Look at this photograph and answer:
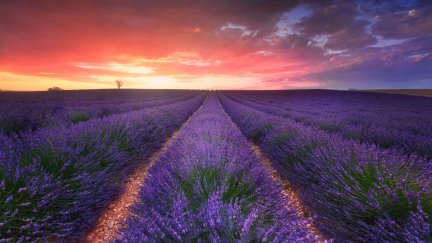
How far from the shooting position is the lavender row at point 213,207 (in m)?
1.32

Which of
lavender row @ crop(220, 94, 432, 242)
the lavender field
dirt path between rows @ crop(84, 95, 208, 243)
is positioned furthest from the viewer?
dirt path between rows @ crop(84, 95, 208, 243)

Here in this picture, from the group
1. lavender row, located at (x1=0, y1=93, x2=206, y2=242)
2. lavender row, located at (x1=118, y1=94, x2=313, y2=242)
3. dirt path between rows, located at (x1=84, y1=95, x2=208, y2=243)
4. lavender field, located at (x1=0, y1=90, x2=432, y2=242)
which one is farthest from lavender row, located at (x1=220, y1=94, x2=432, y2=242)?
lavender row, located at (x1=0, y1=93, x2=206, y2=242)

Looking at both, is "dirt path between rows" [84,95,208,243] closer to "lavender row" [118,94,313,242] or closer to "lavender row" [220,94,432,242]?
"lavender row" [118,94,313,242]

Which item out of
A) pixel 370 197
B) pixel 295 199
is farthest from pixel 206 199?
pixel 295 199

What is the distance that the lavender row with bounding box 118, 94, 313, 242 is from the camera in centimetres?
132

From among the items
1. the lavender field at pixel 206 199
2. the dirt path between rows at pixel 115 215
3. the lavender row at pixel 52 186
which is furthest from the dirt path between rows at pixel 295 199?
the lavender row at pixel 52 186

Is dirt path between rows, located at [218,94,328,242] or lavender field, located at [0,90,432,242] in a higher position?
lavender field, located at [0,90,432,242]

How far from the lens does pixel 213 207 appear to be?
1423mm

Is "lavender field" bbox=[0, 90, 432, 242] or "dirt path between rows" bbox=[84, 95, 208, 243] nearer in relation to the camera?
"lavender field" bbox=[0, 90, 432, 242]

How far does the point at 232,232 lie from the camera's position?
1.29m

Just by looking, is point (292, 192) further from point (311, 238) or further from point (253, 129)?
point (253, 129)

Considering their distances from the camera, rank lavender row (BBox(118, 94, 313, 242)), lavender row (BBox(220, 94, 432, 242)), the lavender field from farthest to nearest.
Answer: lavender row (BBox(220, 94, 432, 242)), the lavender field, lavender row (BBox(118, 94, 313, 242))

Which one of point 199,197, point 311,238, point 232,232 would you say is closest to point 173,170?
point 199,197

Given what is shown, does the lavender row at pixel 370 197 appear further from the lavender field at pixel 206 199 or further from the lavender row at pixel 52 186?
the lavender row at pixel 52 186
